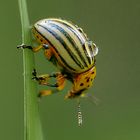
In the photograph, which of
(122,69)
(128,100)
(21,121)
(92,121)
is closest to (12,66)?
(21,121)

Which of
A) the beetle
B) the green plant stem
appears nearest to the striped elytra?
the beetle

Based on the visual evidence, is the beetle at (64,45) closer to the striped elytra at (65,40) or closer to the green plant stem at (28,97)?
the striped elytra at (65,40)

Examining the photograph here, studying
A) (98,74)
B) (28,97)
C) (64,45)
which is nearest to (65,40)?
(64,45)

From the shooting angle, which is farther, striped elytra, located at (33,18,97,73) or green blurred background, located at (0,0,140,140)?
green blurred background, located at (0,0,140,140)

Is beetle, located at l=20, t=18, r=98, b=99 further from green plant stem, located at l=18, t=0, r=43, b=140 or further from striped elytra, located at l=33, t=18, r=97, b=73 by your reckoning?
green plant stem, located at l=18, t=0, r=43, b=140

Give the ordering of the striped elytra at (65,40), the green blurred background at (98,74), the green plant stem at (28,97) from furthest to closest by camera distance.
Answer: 1. the green blurred background at (98,74)
2. the striped elytra at (65,40)
3. the green plant stem at (28,97)

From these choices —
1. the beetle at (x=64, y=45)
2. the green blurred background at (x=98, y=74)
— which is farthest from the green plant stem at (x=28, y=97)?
the green blurred background at (x=98, y=74)
